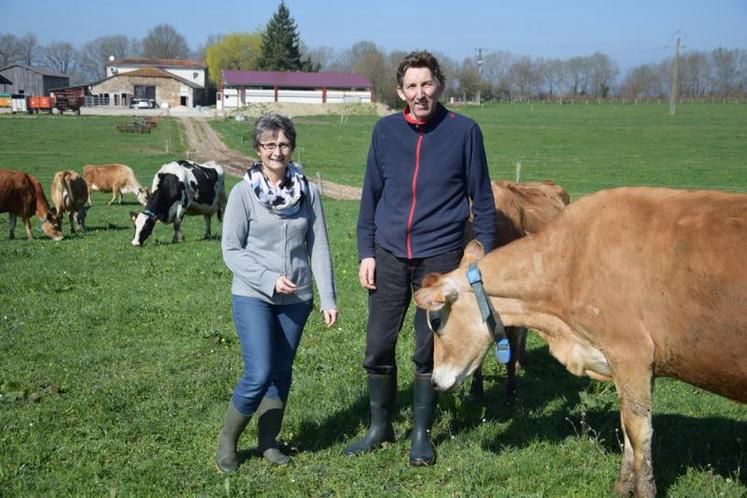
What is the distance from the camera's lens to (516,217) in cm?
718

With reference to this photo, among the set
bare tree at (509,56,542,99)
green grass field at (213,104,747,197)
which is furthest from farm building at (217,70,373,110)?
bare tree at (509,56,542,99)

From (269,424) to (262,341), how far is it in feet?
2.34

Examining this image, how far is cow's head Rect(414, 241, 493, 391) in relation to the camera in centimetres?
471

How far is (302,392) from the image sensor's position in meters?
6.49

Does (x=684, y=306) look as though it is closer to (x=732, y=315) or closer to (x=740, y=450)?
(x=732, y=315)

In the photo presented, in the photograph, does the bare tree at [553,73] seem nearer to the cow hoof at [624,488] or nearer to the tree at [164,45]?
the tree at [164,45]

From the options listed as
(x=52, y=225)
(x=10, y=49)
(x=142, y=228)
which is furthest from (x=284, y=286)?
(x=10, y=49)

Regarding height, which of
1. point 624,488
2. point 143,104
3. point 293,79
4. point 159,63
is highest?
point 159,63

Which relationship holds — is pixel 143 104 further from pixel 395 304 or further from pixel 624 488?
pixel 624 488

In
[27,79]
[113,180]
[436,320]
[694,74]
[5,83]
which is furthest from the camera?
[694,74]

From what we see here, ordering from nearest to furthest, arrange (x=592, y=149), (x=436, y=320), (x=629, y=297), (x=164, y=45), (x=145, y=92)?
(x=629, y=297) → (x=436, y=320) → (x=592, y=149) → (x=145, y=92) → (x=164, y=45)

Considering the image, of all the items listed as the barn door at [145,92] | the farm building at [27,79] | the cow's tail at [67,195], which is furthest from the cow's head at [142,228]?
the farm building at [27,79]

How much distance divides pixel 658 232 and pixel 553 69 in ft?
530

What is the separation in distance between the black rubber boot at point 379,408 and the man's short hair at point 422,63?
7.18 feet
